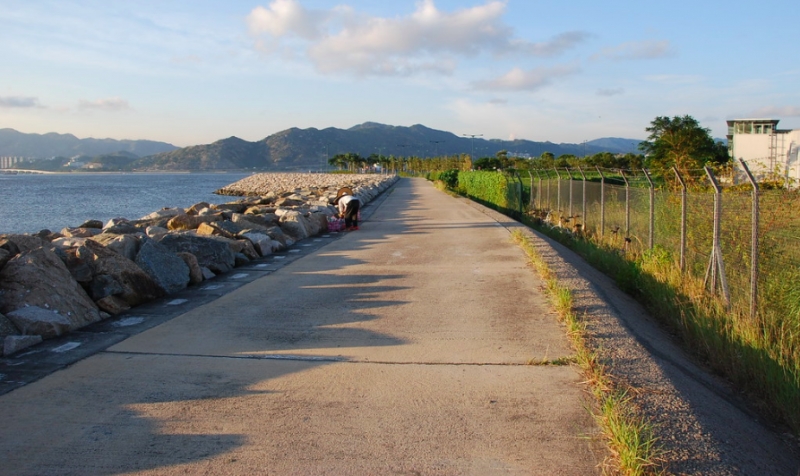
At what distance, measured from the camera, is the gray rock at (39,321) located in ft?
20.5

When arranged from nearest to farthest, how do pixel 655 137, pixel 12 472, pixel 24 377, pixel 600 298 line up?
1. pixel 12 472
2. pixel 24 377
3. pixel 600 298
4. pixel 655 137

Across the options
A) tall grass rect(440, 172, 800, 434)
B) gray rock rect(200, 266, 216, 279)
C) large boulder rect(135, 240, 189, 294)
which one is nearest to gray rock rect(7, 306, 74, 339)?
large boulder rect(135, 240, 189, 294)

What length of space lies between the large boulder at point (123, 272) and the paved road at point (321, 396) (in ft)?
2.68

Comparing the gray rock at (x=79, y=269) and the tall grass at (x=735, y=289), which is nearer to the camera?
the tall grass at (x=735, y=289)

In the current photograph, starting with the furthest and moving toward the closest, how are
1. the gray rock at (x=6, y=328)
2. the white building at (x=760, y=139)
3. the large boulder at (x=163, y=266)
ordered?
the white building at (x=760, y=139), the large boulder at (x=163, y=266), the gray rock at (x=6, y=328)

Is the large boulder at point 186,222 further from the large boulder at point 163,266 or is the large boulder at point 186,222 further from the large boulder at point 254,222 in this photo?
the large boulder at point 163,266

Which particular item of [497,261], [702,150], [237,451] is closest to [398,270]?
[497,261]

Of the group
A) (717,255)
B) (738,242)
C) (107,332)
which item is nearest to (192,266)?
(107,332)

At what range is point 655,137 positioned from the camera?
4331 cm

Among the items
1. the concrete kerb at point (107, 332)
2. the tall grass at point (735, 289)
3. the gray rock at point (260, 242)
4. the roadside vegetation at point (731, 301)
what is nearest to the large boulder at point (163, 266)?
the concrete kerb at point (107, 332)

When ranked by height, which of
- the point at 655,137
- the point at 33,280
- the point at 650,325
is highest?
the point at 655,137

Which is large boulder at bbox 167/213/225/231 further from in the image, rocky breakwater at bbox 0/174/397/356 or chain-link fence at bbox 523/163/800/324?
chain-link fence at bbox 523/163/800/324

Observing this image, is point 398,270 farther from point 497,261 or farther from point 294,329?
point 294,329

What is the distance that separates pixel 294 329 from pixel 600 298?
368 cm
